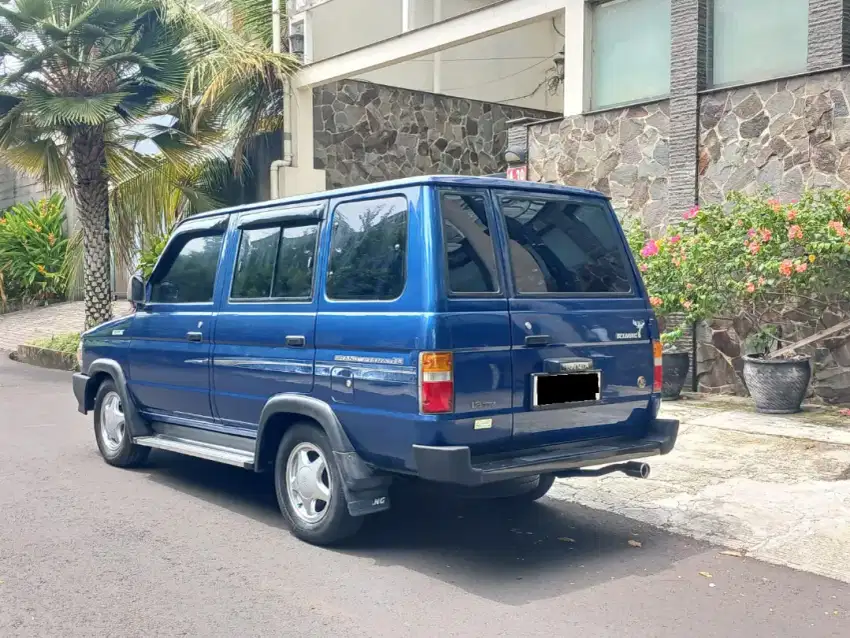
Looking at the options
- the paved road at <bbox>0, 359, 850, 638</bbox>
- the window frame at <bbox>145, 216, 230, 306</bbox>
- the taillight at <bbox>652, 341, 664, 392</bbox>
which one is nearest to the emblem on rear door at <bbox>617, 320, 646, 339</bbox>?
the taillight at <bbox>652, 341, 664, 392</bbox>

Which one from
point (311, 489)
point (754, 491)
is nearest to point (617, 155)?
point (754, 491)

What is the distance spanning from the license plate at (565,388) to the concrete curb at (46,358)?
11.4m

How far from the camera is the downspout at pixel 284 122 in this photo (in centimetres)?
1662

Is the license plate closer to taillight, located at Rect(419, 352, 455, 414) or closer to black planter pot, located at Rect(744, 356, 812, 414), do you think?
taillight, located at Rect(419, 352, 455, 414)

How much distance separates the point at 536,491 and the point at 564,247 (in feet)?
5.90

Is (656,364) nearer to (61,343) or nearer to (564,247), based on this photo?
(564,247)

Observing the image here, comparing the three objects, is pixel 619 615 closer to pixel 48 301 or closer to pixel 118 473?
pixel 118 473

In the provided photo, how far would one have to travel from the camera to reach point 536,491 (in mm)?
6371

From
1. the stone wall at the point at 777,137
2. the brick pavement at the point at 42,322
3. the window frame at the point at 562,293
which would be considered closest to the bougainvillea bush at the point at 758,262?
the stone wall at the point at 777,137

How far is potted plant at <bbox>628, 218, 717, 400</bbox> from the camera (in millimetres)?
9750

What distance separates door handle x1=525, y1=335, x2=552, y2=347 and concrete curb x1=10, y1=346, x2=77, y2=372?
1141 centimetres

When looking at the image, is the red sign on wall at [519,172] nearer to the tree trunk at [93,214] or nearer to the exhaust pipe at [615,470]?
the tree trunk at [93,214]

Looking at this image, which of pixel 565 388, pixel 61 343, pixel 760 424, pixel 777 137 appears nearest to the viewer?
pixel 565 388

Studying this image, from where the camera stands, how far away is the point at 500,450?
16.4 feet
